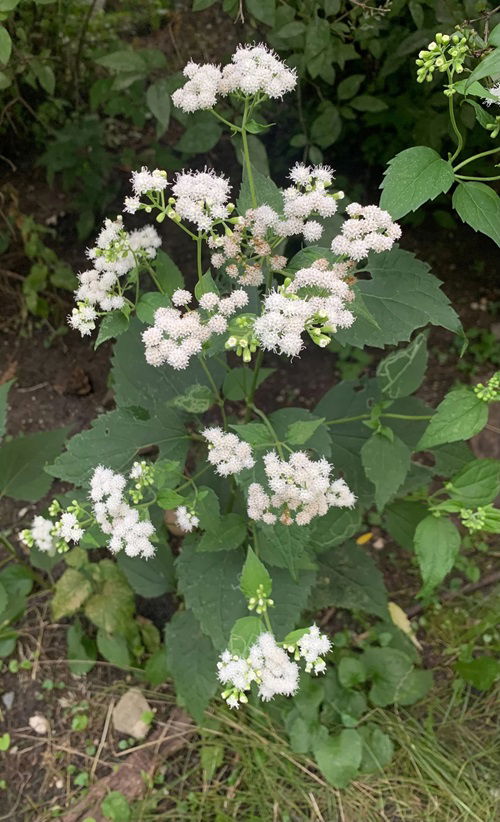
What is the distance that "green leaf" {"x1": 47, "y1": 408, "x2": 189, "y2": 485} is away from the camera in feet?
4.99

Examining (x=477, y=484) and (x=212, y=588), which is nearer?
(x=477, y=484)

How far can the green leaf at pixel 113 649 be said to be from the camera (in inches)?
84.0

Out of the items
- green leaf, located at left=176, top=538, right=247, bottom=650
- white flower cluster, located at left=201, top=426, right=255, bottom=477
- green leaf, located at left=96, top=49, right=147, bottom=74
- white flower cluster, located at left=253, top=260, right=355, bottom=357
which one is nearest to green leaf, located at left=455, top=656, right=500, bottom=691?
green leaf, located at left=176, top=538, right=247, bottom=650

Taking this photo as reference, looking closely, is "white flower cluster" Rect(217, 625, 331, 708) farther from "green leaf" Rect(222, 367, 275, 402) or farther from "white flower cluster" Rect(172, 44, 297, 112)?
"white flower cluster" Rect(172, 44, 297, 112)

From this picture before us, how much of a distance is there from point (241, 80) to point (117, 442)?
82cm

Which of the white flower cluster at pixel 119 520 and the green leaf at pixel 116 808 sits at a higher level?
the white flower cluster at pixel 119 520

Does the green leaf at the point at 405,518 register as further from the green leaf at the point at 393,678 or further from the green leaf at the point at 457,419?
the green leaf at the point at 457,419

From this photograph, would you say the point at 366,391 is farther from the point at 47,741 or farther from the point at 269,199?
the point at 47,741

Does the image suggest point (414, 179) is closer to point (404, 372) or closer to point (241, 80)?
point (241, 80)

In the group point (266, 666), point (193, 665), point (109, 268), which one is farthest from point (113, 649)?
point (109, 268)

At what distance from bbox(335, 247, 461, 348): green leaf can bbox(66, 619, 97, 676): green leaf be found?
1.47 m

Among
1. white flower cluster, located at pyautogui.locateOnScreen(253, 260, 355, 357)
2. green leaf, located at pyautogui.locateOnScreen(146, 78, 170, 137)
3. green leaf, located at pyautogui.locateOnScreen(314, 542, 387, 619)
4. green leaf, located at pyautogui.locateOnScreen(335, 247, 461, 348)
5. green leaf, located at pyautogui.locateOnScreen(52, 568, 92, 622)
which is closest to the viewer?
white flower cluster, located at pyautogui.locateOnScreen(253, 260, 355, 357)

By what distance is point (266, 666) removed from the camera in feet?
3.81

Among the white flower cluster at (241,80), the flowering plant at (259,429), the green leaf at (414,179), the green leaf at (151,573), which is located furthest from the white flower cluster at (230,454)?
the green leaf at (151,573)
